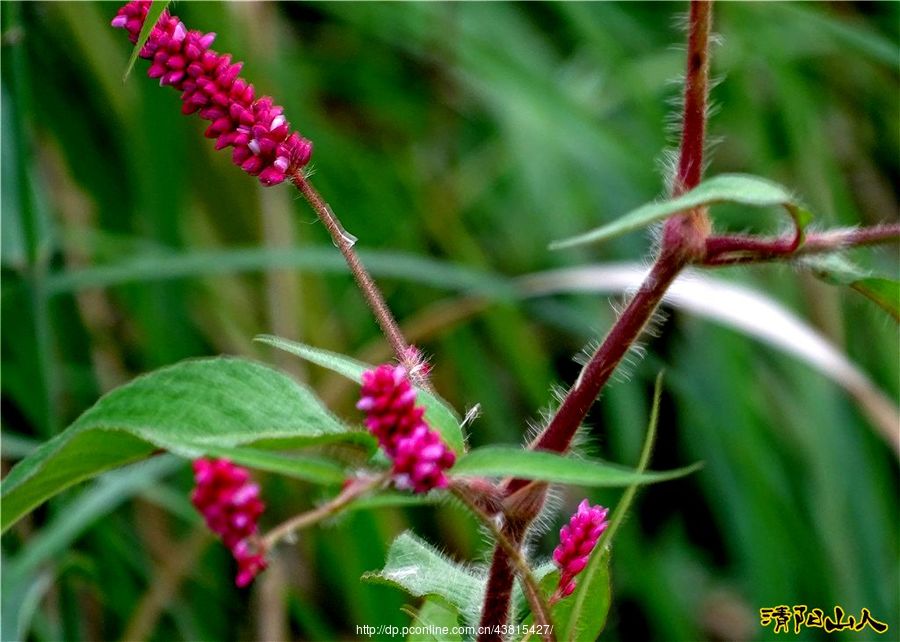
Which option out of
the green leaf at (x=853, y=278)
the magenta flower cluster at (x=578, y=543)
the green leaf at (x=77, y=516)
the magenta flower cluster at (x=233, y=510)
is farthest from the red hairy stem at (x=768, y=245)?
the green leaf at (x=77, y=516)

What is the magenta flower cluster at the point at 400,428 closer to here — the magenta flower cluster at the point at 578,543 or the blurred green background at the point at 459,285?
the magenta flower cluster at the point at 578,543

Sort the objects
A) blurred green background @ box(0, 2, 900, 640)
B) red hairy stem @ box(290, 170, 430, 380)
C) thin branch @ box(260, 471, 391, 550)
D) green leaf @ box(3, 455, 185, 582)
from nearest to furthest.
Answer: thin branch @ box(260, 471, 391, 550) → red hairy stem @ box(290, 170, 430, 380) → green leaf @ box(3, 455, 185, 582) → blurred green background @ box(0, 2, 900, 640)

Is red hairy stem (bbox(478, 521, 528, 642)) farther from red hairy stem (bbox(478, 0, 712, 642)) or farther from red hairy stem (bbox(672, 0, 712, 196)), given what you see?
red hairy stem (bbox(672, 0, 712, 196))

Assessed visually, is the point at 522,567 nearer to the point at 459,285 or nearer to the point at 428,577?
the point at 428,577

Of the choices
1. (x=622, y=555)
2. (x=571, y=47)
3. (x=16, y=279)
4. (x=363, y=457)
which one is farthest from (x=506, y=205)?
(x=363, y=457)

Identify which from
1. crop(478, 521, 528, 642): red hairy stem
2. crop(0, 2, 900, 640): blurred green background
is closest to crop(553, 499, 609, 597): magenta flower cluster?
crop(478, 521, 528, 642): red hairy stem

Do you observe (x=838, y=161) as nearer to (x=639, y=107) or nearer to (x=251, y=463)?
(x=639, y=107)

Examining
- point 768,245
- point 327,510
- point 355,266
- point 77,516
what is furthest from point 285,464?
point 77,516
